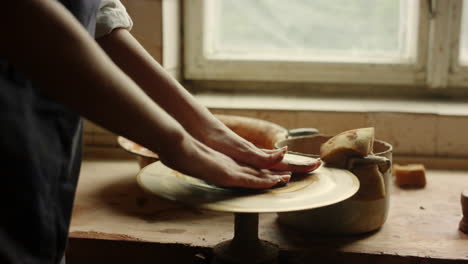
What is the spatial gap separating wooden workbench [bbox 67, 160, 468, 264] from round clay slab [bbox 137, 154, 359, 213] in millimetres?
109

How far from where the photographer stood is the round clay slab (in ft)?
2.79

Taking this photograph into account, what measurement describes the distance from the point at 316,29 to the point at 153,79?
97 centimetres

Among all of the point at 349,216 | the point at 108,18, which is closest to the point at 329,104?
the point at 349,216

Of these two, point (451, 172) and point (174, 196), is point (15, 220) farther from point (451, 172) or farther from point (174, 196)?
point (451, 172)

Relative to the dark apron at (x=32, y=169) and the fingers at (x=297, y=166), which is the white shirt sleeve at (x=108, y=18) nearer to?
the dark apron at (x=32, y=169)

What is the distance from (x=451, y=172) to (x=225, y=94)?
0.69m

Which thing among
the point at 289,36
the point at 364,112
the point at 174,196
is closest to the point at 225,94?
the point at 289,36

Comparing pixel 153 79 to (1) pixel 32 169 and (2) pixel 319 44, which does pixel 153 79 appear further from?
(2) pixel 319 44

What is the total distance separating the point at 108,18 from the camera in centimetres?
92

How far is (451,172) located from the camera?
1.56m

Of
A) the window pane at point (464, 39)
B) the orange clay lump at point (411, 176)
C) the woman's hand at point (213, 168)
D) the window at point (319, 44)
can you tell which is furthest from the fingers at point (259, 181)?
the window pane at point (464, 39)

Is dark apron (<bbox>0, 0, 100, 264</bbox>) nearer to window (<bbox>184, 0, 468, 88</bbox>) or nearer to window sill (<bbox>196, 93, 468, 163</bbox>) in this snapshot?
window sill (<bbox>196, 93, 468, 163</bbox>)

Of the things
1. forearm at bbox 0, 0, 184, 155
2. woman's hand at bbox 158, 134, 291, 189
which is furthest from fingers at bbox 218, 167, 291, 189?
forearm at bbox 0, 0, 184, 155

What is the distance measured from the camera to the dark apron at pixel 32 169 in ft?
2.13
